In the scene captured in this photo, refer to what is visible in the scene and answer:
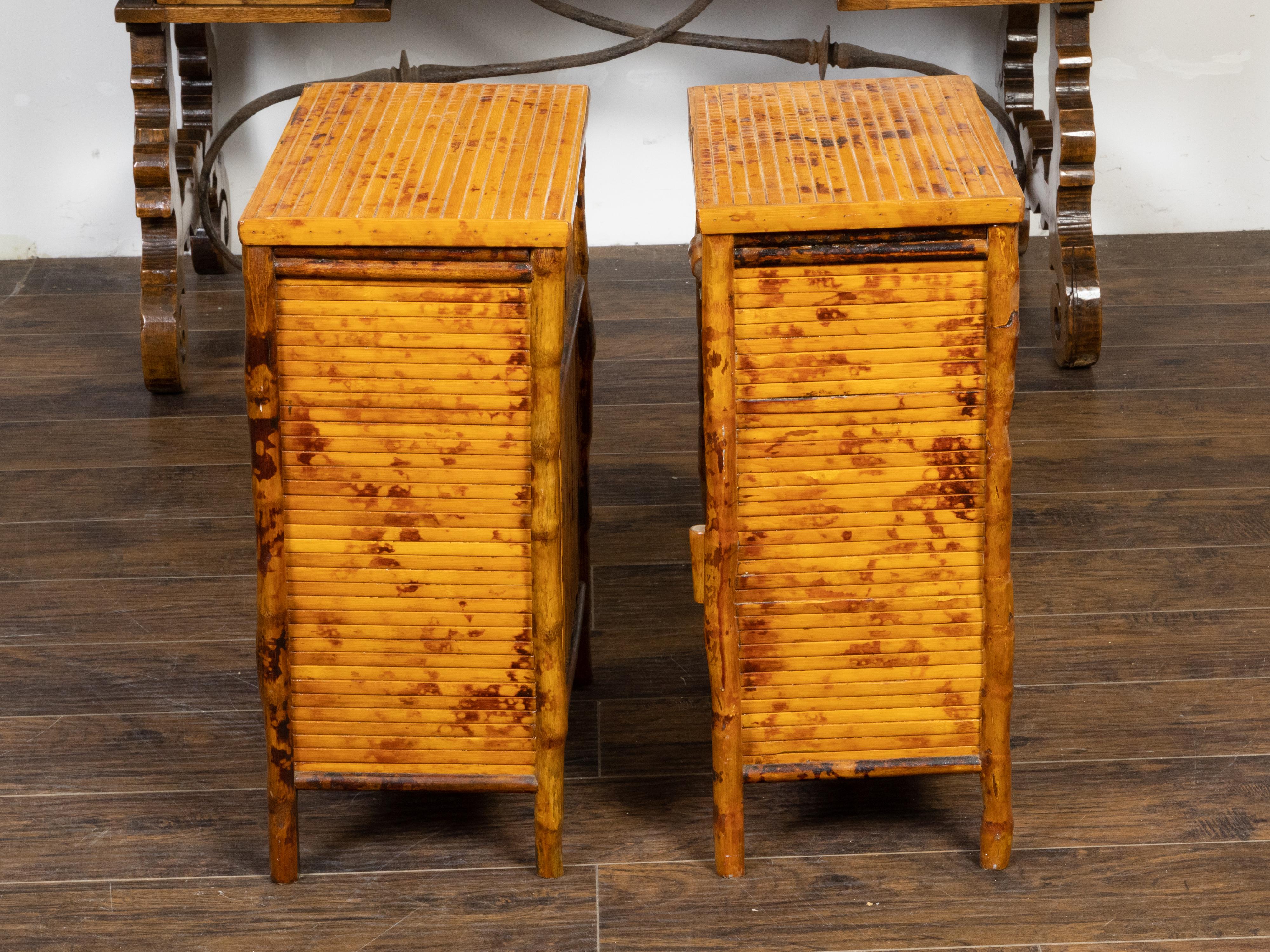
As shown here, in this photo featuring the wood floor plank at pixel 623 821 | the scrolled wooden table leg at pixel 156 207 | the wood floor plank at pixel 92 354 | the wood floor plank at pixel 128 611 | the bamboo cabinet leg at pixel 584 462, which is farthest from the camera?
the wood floor plank at pixel 92 354

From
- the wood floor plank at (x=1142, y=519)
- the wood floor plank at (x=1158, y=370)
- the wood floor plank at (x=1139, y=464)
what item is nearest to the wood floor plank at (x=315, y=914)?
the wood floor plank at (x=1142, y=519)

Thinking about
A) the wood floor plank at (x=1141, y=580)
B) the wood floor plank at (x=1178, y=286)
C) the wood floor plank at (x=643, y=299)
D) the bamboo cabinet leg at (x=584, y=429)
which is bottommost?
the wood floor plank at (x=1141, y=580)

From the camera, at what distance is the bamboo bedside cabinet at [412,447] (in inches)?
51.3

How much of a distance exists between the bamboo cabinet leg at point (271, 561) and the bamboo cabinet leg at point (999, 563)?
64cm

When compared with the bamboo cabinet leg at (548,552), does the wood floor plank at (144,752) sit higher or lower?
lower

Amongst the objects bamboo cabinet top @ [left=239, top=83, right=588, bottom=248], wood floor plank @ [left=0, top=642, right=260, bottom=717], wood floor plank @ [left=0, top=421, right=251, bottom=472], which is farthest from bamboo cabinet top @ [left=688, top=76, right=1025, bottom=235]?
wood floor plank @ [left=0, top=421, right=251, bottom=472]

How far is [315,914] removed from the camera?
1.45 m

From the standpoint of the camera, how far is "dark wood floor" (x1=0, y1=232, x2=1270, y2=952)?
1444 mm

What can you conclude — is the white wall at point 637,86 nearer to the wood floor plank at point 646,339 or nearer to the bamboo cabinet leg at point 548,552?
the wood floor plank at point 646,339

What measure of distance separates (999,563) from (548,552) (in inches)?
16.7

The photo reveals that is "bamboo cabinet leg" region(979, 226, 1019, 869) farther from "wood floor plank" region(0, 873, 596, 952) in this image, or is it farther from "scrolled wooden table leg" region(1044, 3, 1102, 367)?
"scrolled wooden table leg" region(1044, 3, 1102, 367)

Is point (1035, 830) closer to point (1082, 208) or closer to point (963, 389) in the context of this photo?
point (963, 389)

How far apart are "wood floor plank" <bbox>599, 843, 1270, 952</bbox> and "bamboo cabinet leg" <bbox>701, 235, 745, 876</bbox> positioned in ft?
0.19

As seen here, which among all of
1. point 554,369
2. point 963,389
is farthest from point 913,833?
→ point 554,369
